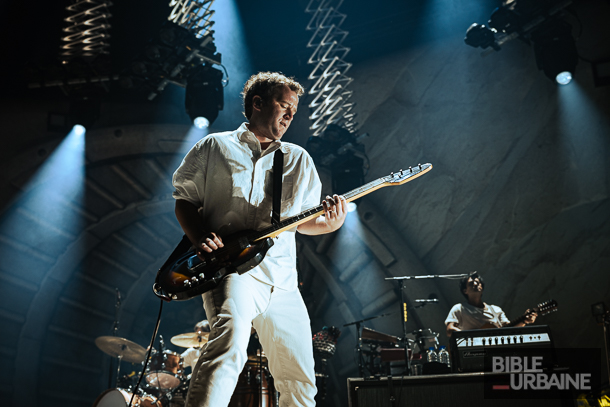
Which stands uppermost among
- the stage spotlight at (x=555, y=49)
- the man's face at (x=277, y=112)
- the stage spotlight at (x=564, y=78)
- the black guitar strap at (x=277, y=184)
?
the stage spotlight at (x=555, y=49)

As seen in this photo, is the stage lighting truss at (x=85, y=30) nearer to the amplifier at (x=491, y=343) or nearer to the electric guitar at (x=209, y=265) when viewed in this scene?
the electric guitar at (x=209, y=265)

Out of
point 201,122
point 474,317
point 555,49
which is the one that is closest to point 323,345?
point 474,317

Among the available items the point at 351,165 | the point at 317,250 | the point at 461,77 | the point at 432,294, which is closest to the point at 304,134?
the point at 351,165

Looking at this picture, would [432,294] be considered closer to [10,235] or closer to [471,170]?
[471,170]

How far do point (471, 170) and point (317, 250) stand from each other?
2.89m

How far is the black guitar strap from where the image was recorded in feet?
7.55

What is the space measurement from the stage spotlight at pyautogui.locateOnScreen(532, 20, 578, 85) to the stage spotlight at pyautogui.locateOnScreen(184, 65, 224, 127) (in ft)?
14.9

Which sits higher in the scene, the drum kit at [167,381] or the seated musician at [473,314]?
the seated musician at [473,314]

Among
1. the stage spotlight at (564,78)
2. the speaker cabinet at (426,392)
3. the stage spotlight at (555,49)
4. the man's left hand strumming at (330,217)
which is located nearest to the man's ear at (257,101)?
the man's left hand strumming at (330,217)

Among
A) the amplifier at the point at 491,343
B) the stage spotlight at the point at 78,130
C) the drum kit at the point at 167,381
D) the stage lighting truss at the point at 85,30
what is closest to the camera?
the amplifier at the point at 491,343

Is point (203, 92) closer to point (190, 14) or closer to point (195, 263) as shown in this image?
point (190, 14)

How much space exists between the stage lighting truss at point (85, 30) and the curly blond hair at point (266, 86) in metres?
4.88

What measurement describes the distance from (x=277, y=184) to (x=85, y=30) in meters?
5.79

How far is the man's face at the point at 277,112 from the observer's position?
2535 mm
